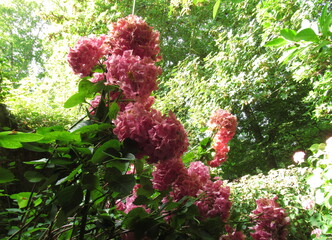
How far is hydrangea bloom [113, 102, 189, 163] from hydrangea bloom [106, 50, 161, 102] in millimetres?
67

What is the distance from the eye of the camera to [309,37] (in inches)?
23.3

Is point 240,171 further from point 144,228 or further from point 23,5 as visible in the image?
point 23,5

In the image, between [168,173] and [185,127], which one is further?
[185,127]

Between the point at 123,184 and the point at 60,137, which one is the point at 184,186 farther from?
the point at 60,137

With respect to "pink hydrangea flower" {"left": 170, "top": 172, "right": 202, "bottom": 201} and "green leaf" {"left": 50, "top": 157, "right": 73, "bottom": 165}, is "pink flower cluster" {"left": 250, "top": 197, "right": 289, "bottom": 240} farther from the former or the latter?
"green leaf" {"left": 50, "top": 157, "right": 73, "bottom": 165}

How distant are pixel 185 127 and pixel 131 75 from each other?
3874mm

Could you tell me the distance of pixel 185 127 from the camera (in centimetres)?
454

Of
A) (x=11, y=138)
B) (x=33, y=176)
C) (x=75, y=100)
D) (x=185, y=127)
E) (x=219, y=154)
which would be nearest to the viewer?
(x=11, y=138)

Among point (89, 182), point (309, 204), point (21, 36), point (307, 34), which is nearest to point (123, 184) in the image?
point (89, 182)

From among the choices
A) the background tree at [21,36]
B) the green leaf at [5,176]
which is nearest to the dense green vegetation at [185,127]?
the green leaf at [5,176]

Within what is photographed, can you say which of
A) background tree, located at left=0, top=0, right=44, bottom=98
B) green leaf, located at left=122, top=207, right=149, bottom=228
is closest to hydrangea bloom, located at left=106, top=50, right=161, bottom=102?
green leaf, located at left=122, top=207, right=149, bottom=228

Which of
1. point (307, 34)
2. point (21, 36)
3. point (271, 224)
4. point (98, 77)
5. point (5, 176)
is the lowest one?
point (271, 224)

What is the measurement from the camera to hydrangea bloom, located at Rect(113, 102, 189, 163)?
0.61 metres

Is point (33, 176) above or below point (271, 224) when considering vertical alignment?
above
